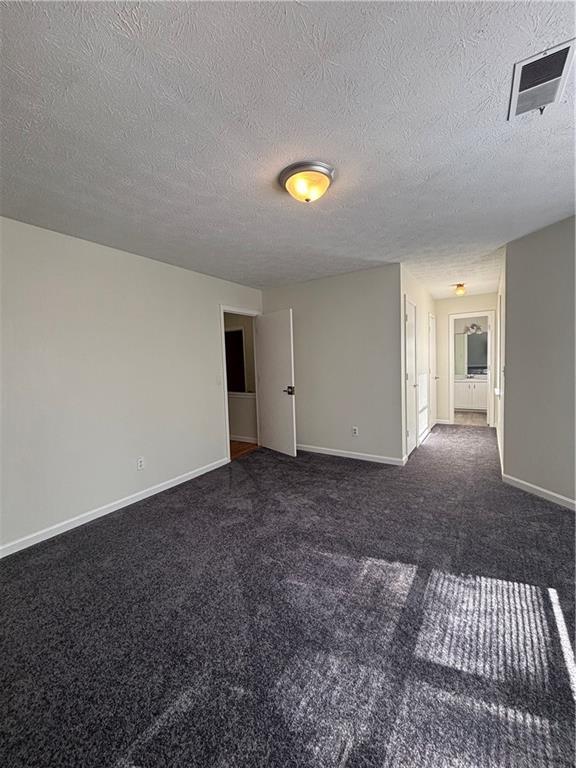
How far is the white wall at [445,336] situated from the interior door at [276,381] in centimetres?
345

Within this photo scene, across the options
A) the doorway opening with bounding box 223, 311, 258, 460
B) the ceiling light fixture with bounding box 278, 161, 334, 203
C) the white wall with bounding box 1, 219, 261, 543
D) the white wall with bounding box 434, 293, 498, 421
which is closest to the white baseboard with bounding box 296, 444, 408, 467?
the doorway opening with bounding box 223, 311, 258, 460

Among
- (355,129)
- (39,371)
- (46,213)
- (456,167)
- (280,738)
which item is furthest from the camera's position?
(39,371)

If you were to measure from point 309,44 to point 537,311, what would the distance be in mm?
3000

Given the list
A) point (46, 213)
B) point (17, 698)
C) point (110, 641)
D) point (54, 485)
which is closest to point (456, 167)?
point (46, 213)

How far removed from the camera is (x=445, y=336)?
6.41 m

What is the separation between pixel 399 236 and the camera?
3078 mm

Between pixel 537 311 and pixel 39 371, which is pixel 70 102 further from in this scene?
pixel 537 311

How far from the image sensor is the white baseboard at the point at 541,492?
285 centimetres

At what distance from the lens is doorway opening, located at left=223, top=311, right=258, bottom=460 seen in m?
5.59

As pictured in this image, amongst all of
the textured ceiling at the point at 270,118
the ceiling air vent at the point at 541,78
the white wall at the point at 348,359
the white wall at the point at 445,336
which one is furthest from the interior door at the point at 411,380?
the ceiling air vent at the point at 541,78

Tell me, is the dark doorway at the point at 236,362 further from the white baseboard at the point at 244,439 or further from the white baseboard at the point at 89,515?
the white baseboard at the point at 89,515

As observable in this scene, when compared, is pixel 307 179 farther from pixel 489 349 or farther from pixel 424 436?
pixel 489 349

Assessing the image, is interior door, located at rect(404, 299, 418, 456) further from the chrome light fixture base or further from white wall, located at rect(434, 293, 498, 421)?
the chrome light fixture base

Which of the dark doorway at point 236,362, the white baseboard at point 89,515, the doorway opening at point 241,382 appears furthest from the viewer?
the dark doorway at point 236,362
